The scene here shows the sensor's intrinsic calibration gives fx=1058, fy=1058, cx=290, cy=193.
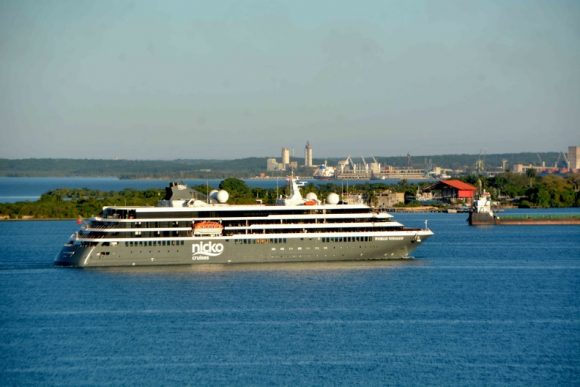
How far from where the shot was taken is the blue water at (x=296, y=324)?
3925 cm

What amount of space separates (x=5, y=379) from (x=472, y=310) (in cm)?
2365

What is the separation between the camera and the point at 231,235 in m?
69.3

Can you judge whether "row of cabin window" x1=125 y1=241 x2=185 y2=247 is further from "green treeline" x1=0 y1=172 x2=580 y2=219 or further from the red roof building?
the red roof building

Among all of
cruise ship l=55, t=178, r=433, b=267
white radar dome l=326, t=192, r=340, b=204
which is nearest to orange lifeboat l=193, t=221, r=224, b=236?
cruise ship l=55, t=178, r=433, b=267

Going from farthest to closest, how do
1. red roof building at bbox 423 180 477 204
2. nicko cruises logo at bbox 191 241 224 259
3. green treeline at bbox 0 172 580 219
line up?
1. red roof building at bbox 423 180 477 204
2. green treeline at bbox 0 172 580 219
3. nicko cruises logo at bbox 191 241 224 259

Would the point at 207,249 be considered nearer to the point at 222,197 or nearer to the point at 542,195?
the point at 222,197

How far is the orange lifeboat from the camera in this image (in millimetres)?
68625

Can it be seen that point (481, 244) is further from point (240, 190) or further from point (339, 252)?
point (240, 190)

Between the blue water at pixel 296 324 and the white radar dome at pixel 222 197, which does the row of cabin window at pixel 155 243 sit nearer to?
the blue water at pixel 296 324

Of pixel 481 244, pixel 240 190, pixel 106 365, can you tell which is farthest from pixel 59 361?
pixel 240 190

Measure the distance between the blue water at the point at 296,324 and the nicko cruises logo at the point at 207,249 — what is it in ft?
5.48

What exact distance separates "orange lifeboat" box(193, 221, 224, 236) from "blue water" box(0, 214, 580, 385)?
2668mm

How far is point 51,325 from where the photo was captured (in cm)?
4841

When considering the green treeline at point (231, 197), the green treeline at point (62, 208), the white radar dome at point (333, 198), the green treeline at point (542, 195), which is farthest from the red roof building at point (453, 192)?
the white radar dome at point (333, 198)
